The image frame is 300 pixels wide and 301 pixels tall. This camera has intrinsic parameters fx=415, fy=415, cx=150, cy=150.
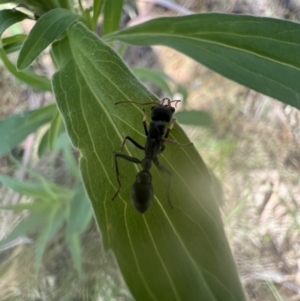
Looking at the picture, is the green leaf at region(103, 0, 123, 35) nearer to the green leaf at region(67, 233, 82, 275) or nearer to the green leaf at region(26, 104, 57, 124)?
the green leaf at region(26, 104, 57, 124)

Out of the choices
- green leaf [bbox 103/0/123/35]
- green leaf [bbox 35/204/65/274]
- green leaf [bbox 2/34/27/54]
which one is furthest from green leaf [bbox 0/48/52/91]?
green leaf [bbox 35/204/65/274]

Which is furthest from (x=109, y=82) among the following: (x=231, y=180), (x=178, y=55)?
(x=178, y=55)

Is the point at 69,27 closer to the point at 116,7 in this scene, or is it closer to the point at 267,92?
the point at 116,7

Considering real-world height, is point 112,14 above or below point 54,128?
above

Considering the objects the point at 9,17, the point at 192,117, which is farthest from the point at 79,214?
the point at 9,17

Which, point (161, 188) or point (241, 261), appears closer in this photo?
point (161, 188)

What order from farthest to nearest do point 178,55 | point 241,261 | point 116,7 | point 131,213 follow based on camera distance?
point 178,55, point 241,261, point 116,7, point 131,213

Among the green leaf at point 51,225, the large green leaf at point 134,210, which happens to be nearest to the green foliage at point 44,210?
the green leaf at point 51,225

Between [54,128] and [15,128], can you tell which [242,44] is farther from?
[15,128]
